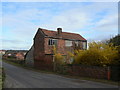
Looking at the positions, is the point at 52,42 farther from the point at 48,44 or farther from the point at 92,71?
the point at 92,71

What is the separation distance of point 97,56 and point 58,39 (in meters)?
15.5

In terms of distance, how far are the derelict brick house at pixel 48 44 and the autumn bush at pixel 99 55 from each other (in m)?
9.07

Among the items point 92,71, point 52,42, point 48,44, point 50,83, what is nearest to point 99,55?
point 92,71

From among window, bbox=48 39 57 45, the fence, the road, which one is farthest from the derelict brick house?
the road

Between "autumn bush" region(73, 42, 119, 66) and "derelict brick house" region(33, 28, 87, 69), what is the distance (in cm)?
907

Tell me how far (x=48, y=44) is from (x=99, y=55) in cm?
1514

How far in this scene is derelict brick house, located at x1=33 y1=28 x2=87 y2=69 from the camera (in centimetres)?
2867

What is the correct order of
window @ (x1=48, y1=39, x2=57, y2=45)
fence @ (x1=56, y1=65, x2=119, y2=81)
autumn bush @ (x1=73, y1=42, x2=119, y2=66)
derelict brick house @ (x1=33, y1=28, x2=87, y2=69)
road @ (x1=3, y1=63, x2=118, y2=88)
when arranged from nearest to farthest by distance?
road @ (x1=3, y1=63, x2=118, y2=88), fence @ (x1=56, y1=65, x2=119, y2=81), autumn bush @ (x1=73, y1=42, x2=119, y2=66), derelict brick house @ (x1=33, y1=28, x2=87, y2=69), window @ (x1=48, y1=39, x2=57, y2=45)

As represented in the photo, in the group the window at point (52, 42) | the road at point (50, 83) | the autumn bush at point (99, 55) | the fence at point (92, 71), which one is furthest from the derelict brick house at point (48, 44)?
the road at point (50, 83)

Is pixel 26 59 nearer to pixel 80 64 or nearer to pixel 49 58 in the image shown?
pixel 49 58

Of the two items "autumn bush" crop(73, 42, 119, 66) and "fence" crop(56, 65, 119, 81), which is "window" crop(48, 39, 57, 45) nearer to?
"fence" crop(56, 65, 119, 81)

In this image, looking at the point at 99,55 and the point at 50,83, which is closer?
the point at 50,83

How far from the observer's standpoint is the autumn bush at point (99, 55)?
52.4ft

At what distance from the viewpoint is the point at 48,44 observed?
1176 inches
